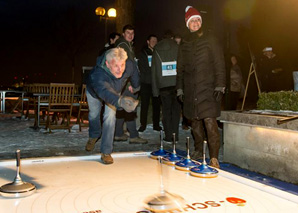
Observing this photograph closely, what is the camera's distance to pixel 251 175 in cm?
438

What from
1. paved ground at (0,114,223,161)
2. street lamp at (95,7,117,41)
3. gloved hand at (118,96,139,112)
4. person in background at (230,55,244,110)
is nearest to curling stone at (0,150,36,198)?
gloved hand at (118,96,139,112)

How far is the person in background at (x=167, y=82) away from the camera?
6617 mm

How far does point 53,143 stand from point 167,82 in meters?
2.35

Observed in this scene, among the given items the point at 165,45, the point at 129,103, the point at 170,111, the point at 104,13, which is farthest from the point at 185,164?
the point at 104,13

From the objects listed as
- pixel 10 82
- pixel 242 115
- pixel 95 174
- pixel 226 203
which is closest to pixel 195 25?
pixel 242 115

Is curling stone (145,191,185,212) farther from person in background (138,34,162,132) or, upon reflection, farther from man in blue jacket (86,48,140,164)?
person in background (138,34,162,132)

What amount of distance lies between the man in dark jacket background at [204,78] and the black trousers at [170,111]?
159 centimetres

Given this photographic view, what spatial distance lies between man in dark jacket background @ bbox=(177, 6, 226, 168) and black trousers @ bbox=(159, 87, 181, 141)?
1591 millimetres

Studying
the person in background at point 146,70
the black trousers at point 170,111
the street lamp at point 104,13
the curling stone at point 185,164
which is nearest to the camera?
the curling stone at point 185,164

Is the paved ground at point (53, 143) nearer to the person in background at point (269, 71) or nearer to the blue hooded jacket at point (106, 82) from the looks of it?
the blue hooded jacket at point (106, 82)

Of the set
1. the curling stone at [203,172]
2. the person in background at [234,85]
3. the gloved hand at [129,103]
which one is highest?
the person in background at [234,85]

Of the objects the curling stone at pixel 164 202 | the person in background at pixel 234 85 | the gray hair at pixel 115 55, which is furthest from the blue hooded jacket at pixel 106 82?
the person in background at pixel 234 85

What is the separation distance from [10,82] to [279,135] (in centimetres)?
4438

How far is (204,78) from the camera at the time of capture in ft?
15.8
